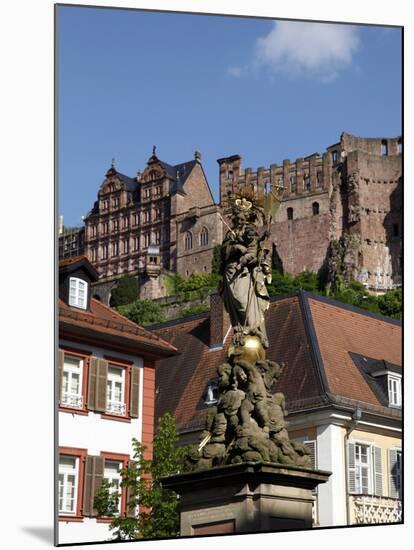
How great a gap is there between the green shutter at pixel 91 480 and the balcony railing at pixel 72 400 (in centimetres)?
79

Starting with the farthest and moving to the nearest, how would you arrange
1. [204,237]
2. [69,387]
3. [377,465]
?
[204,237], [377,465], [69,387]

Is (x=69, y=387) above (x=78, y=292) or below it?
below

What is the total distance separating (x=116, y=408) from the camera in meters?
20.6

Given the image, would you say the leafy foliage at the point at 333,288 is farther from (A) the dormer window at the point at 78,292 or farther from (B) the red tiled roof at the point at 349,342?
(A) the dormer window at the point at 78,292

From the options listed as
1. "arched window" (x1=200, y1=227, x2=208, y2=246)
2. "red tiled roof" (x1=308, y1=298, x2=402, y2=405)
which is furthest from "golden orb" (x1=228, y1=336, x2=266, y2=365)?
"arched window" (x1=200, y1=227, x2=208, y2=246)

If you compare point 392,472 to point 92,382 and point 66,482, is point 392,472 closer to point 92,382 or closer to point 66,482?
point 92,382

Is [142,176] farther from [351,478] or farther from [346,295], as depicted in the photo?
[351,478]

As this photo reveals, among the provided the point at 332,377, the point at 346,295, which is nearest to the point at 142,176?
the point at 346,295

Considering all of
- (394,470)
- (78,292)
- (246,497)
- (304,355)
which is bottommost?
(246,497)

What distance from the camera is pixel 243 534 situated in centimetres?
953

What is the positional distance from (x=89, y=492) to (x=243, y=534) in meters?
8.88

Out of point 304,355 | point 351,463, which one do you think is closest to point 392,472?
point 351,463

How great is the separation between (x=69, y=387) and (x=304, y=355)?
260 inches

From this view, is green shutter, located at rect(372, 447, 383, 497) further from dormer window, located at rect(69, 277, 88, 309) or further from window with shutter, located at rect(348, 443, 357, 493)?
dormer window, located at rect(69, 277, 88, 309)
